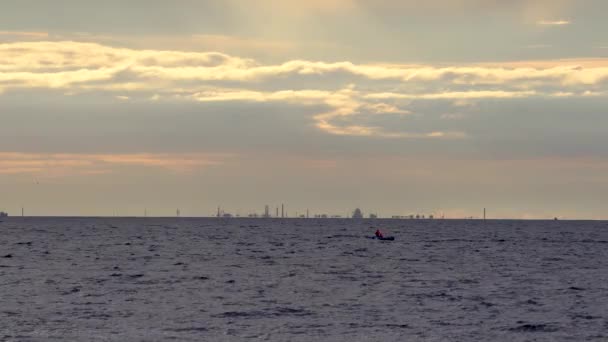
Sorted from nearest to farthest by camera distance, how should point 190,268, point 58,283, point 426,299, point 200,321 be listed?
point 200,321 < point 426,299 < point 58,283 < point 190,268

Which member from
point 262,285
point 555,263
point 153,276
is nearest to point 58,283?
point 153,276

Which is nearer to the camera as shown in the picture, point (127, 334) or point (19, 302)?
point (127, 334)

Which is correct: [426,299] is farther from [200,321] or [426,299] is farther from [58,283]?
[58,283]

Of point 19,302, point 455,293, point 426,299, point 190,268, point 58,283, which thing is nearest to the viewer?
point 19,302

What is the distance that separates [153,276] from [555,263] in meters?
61.3

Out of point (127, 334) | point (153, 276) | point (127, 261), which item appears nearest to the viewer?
point (127, 334)

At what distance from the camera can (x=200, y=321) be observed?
5947 cm

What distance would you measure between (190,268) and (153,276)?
1298 cm

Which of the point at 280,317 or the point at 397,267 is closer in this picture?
the point at 280,317

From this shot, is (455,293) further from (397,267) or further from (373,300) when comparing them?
(397,267)

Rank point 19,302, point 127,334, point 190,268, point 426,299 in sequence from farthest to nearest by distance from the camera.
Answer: point 190,268
point 426,299
point 19,302
point 127,334

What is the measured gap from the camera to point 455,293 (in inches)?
3123

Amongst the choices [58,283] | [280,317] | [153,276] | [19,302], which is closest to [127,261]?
[153,276]

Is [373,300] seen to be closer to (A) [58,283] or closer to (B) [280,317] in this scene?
(B) [280,317]
